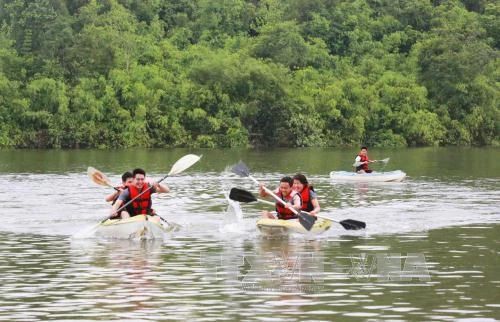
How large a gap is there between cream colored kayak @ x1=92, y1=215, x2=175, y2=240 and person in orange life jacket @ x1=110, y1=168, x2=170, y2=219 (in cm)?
50

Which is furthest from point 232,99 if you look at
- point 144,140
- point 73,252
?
point 73,252

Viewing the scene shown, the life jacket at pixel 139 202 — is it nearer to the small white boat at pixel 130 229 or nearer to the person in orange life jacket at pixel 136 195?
the person in orange life jacket at pixel 136 195

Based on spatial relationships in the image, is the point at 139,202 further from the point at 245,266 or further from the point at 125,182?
the point at 245,266

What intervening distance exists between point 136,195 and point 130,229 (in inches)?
42.5

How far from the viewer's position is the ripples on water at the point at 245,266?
13.6 metres

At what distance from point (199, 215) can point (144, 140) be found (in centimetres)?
4898

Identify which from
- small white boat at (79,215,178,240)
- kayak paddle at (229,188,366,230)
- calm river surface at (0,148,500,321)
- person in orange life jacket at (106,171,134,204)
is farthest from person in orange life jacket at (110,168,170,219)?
kayak paddle at (229,188,366,230)

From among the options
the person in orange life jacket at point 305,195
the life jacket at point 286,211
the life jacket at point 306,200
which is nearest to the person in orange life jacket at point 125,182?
the life jacket at point 286,211

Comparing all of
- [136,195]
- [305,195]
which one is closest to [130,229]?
[136,195]

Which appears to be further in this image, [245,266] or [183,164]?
[183,164]

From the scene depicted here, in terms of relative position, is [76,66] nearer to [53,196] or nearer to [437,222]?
[53,196]

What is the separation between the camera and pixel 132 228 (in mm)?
21547

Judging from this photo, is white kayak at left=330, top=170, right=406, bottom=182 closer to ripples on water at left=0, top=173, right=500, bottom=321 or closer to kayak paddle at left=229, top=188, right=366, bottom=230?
ripples on water at left=0, top=173, right=500, bottom=321

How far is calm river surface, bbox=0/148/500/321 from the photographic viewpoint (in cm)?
1361
